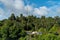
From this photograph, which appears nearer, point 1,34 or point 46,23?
point 1,34

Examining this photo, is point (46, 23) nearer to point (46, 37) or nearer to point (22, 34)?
point (22, 34)

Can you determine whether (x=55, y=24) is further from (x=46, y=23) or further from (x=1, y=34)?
(x=1, y=34)

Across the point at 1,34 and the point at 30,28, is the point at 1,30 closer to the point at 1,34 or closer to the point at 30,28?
the point at 1,34

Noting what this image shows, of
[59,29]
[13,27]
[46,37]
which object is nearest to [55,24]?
[59,29]

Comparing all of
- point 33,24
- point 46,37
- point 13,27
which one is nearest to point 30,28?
point 33,24

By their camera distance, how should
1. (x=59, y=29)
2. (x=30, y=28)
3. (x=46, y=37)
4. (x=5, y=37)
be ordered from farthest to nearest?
(x=30, y=28) → (x=59, y=29) → (x=5, y=37) → (x=46, y=37)

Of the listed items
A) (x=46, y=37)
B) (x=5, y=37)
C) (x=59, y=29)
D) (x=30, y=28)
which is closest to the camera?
(x=46, y=37)

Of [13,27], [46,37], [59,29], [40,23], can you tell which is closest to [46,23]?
[40,23]

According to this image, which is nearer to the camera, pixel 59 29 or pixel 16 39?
pixel 16 39
